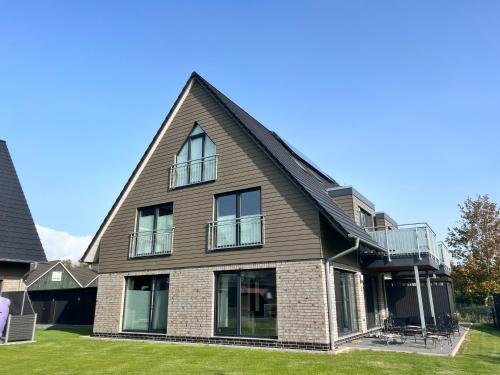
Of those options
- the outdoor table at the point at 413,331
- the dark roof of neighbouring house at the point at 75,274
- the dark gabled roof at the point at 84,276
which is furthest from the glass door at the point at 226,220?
the dark roof of neighbouring house at the point at 75,274

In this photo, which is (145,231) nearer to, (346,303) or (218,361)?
(218,361)

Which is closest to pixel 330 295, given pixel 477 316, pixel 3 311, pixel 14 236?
pixel 3 311

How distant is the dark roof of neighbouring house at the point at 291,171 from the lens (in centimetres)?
A: 1216

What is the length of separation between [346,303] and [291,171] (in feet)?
17.1

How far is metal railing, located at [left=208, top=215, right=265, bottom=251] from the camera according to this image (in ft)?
42.9

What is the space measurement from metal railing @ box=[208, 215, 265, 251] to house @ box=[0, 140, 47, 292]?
23.4 feet

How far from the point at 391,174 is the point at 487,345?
7172 mm

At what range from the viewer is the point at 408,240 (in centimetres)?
1452

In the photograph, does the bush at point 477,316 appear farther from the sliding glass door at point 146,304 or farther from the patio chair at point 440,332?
the sliding glass door at point 146,304

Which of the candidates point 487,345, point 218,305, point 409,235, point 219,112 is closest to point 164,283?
point 218,305

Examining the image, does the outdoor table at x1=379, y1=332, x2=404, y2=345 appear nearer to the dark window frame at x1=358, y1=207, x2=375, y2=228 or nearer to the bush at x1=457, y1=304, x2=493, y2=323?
Result: the dark window frame at x1=358, y1=207, x2=375, y2=228

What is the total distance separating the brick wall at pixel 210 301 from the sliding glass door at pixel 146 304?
32 cm

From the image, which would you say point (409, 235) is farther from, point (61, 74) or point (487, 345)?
point (61, 74)

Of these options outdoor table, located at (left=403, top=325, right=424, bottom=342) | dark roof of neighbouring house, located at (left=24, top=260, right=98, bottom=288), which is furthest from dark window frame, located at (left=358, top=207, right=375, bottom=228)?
dark roof of neighbouring house, located at (left=24, top=260, right=98, bottom=288)
